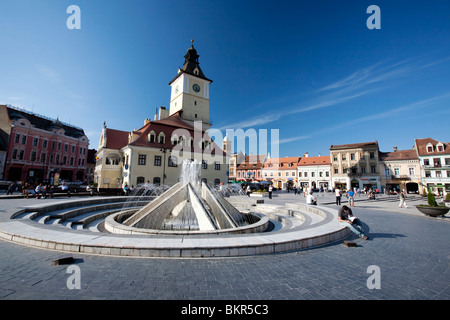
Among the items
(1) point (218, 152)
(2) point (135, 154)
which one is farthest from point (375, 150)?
(2) point (135, 154)

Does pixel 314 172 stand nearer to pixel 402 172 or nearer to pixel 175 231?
pixel 402 172

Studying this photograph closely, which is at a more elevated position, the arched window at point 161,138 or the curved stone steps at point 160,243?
the arched window at point 161,138

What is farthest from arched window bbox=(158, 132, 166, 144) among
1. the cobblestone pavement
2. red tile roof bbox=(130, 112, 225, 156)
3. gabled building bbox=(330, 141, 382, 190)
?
gabled building bbox=(330, 141, 382, 190)

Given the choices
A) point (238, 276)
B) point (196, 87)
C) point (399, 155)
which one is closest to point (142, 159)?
point (196, 87)

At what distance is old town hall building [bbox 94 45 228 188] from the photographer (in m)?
29.8

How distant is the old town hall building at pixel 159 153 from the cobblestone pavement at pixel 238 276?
25.2m

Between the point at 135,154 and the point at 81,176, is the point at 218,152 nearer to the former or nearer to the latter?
the point at 135,154

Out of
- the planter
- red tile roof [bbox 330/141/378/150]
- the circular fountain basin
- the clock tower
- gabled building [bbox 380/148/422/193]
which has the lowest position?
the circular fountain basin

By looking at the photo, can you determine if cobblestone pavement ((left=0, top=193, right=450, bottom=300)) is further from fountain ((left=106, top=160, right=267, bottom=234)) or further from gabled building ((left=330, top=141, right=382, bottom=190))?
gabled building ((left=330, top=141, right=382, bottom=190))

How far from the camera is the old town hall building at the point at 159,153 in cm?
2975

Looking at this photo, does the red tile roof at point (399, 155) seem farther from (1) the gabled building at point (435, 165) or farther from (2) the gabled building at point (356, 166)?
(2) the gabled building at point (356, 166)

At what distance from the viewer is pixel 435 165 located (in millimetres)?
39500

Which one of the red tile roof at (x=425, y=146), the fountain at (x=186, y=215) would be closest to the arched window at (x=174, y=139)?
the fountain at (x=186, y=215)

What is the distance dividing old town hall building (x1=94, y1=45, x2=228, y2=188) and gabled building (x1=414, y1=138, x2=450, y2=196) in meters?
40.4
